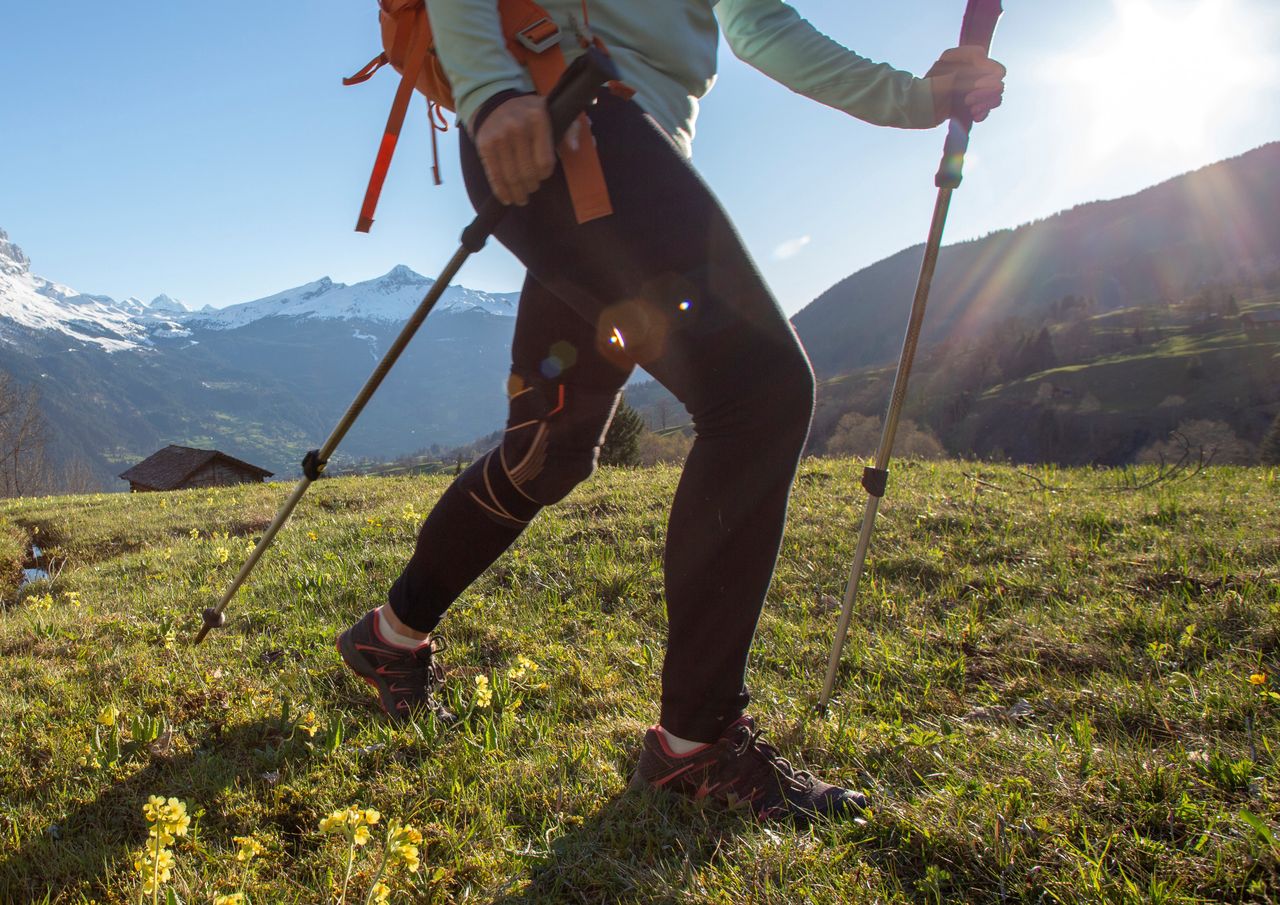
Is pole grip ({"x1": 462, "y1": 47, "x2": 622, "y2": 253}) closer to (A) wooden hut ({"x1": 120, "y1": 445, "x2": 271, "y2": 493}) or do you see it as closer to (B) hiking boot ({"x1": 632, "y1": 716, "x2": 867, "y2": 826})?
(B) hiking boot ({"x1": 632, "y1": 716, "x2": 867, "y2": 826})

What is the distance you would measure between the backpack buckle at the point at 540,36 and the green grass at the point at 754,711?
7.22 ft

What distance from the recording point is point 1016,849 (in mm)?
1709

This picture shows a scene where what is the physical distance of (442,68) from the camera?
2131mm

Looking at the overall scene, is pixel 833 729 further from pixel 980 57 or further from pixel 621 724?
pixel 980 57

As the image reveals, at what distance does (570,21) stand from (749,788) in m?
2.29

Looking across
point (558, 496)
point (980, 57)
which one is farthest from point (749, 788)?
point (980, 57)

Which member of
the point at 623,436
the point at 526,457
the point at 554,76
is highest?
the point at 554,76

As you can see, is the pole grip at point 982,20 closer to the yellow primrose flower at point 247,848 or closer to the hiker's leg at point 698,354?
the hiker's leg at point 698,354

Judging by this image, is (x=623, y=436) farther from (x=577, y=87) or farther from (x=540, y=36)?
(x=577, y=87)

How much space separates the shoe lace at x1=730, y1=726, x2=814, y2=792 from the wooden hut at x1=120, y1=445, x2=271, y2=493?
2298 inches

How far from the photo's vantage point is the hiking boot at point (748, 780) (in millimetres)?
2016

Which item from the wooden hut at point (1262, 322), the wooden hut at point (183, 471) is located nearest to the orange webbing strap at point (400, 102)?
the wooden hut at point (183, 471)

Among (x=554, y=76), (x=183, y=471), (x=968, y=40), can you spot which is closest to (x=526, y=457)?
(x=554, y=76)

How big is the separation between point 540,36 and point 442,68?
37 cm
